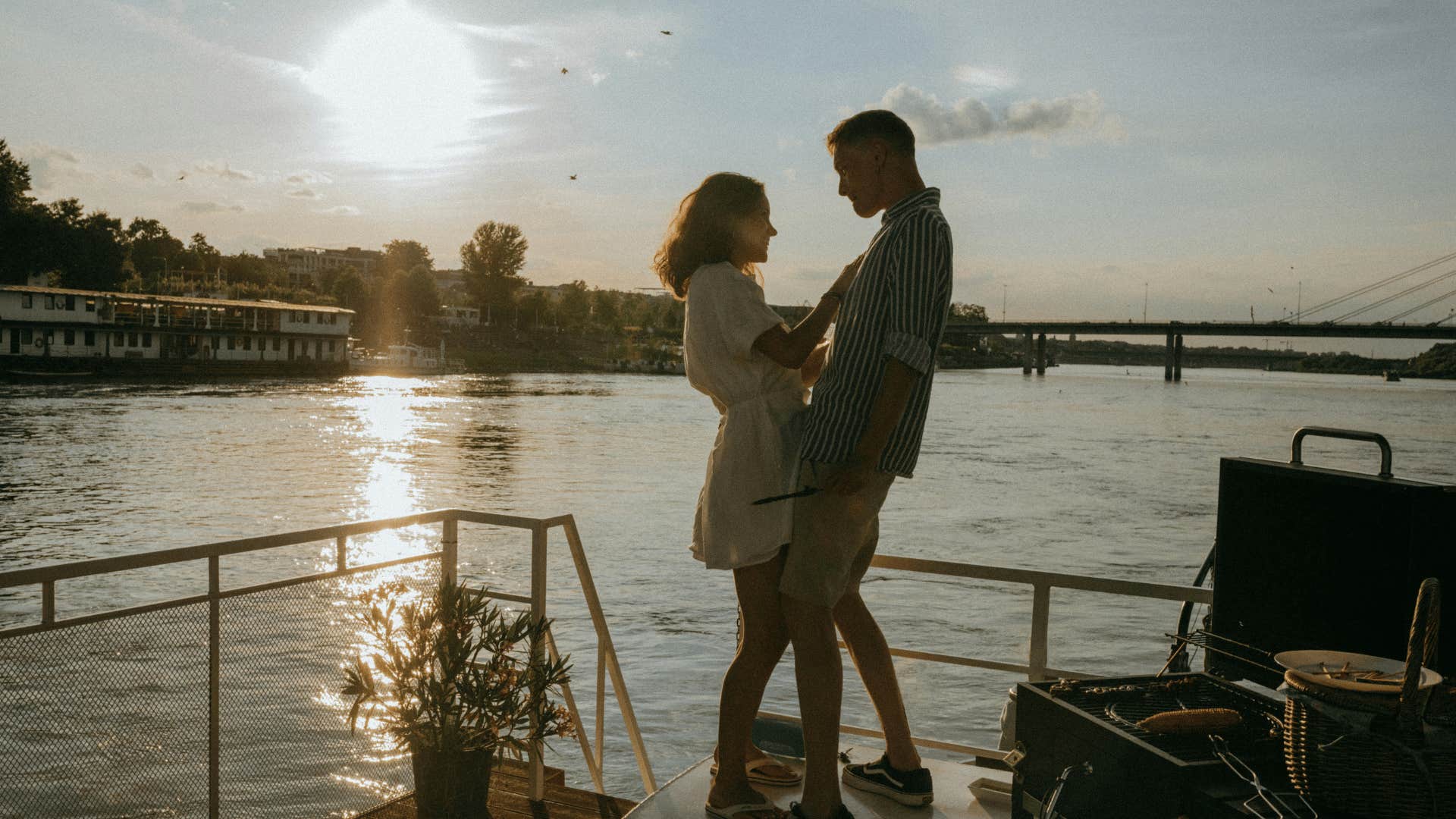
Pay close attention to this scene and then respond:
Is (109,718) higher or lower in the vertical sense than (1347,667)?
lower

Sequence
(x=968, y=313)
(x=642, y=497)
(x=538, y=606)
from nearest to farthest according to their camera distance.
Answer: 1. (x=538, y=606)
2. (x=642, y=497)
3. (x=968, y=313)

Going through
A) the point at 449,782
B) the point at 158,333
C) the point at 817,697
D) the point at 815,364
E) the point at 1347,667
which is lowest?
the point at 449,782

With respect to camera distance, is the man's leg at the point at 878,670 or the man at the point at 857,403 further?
the man's leg at the point at 878,670

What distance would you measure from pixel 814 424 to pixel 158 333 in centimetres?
6133

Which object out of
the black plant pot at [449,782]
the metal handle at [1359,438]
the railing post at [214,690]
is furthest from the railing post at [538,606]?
the metal handle at [1359,438]

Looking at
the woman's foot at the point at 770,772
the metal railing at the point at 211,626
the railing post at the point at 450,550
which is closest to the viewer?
the metal railing at the point at 211,626

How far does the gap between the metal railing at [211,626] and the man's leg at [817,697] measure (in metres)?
0.74

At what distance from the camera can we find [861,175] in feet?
6.94

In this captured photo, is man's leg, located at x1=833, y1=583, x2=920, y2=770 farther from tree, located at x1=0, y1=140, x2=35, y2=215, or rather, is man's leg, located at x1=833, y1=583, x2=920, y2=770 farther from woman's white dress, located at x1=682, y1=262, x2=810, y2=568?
tree, located at x1=0, y1=140, x2=35, y2=215

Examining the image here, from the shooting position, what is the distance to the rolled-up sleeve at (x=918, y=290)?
1.96 m

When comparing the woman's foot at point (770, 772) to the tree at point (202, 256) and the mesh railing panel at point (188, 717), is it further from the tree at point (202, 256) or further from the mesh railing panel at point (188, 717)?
the tree at point (202, 256)

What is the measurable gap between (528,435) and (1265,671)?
39.1 metres

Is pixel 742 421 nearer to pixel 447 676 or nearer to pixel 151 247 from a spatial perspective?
pixel 447 676

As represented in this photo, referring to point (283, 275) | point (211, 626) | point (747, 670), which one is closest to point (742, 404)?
point (747, 670)
